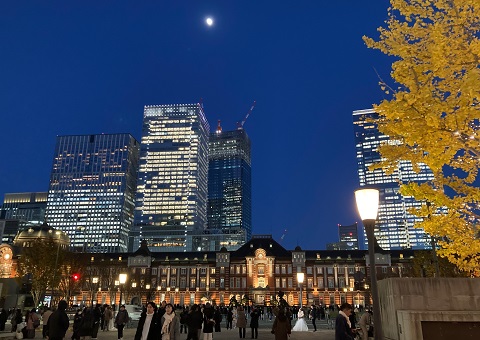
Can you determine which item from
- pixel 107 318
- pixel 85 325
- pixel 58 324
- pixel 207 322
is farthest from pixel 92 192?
pixel 58 324

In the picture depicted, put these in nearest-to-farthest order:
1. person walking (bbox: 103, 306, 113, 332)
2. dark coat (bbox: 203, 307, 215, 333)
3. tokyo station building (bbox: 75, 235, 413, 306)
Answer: dark coat (bbox: 203, 307, 215, 333)
person walking (bbox: 103, 306, 113, 332)
tokyo station building (bbox: 75, 235, 413, 306)

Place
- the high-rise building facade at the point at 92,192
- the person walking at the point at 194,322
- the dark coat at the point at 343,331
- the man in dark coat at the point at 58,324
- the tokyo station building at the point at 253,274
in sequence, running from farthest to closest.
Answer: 1. the high-rise building facade at the point at 92,192
2. the tokyo station building at the point at 253,274
3. the person walking at the point at 194,322
4. the man in dark coat at the point at 58,324
5. the dark coat at the point at 343,331

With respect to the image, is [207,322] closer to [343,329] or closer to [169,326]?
[169,326]

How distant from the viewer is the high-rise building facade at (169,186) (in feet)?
596

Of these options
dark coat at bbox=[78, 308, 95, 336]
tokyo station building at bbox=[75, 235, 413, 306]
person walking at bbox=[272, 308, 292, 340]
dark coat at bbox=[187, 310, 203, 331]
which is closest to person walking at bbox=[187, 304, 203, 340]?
dark coat at bbox=[187, 310, 203, 331]

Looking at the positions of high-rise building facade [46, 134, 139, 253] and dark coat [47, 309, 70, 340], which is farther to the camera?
high-rise building facade [46, 134, 139, 253]

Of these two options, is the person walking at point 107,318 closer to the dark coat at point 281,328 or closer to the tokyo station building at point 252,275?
the dark coat at point 281,328

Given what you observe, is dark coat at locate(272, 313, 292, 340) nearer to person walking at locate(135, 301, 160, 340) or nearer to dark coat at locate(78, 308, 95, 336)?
person walking at locate(135, 301, 160, 340)

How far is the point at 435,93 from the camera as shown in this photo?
11.1 m

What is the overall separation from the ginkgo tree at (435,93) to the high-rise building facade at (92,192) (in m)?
187

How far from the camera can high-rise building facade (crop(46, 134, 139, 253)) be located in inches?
7264

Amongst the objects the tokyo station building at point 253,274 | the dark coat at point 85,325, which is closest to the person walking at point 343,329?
the dark coat at point 85,325

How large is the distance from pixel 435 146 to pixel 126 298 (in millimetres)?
82858

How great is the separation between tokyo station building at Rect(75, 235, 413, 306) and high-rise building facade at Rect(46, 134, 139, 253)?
99.2 meters
